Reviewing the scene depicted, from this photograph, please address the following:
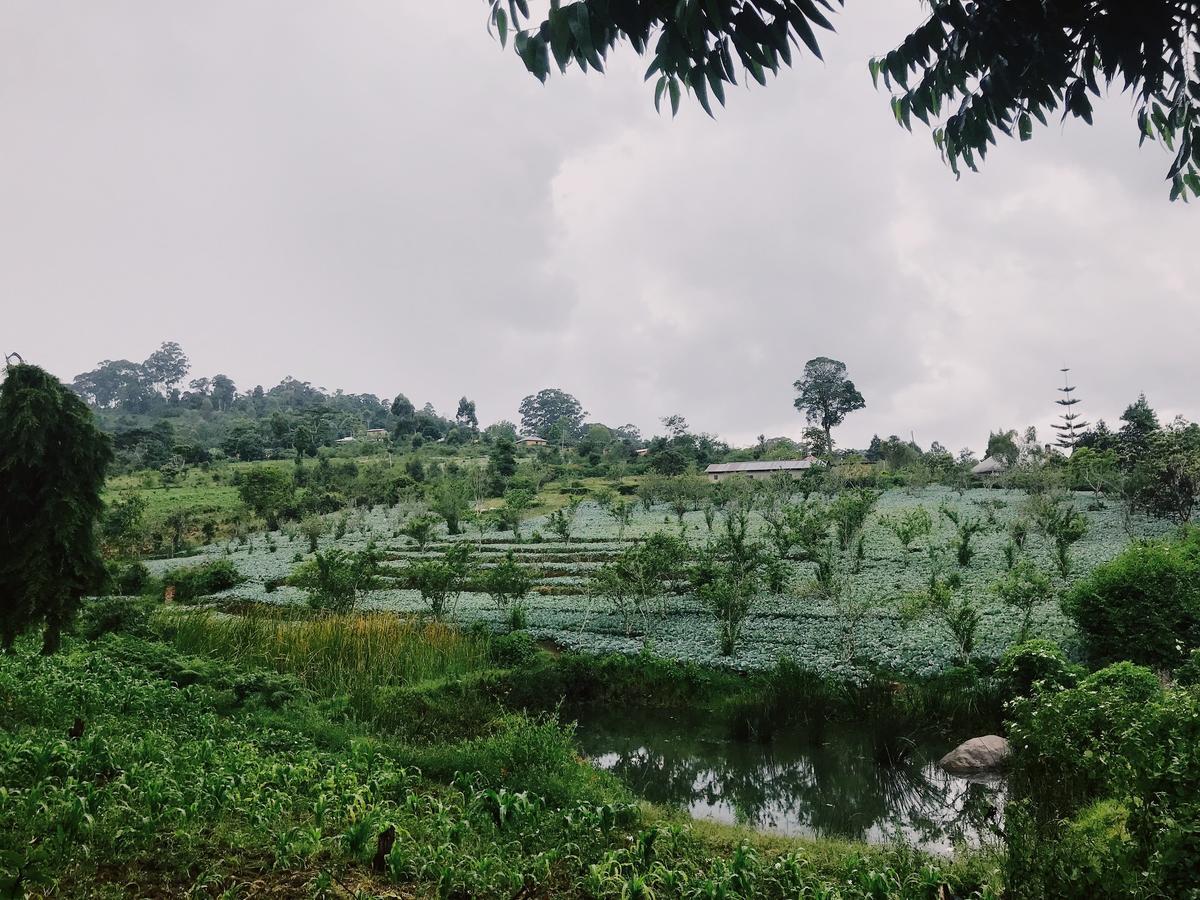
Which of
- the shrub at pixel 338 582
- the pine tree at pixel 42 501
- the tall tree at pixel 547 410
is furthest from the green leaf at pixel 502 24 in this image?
the tall tree at pixel 547 410

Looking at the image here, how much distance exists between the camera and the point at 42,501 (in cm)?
599

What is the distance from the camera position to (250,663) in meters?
11.6

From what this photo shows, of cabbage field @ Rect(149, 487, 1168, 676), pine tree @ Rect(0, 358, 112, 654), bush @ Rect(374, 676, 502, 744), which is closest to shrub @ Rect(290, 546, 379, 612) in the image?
cabbage field @ Rect(149, 487, 1168, 676)

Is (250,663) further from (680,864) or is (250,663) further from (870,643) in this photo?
(870,643)

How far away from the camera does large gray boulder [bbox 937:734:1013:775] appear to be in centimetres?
812

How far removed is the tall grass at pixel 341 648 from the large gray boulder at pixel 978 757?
7365 millimetres

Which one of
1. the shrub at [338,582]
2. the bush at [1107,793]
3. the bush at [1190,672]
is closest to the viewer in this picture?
the bush at [1107,793]

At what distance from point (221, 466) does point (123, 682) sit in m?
51.8

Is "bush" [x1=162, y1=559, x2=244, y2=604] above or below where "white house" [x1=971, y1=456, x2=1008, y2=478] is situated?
below

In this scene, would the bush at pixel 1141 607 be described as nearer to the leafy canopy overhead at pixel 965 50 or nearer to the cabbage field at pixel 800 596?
the cabbage field at pixel 800 596

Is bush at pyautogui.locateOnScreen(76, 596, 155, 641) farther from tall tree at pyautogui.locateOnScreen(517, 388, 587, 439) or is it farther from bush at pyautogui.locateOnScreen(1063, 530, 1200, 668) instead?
tall tree at pyautogui.locateOnScreen(517, 388, 587, 439)

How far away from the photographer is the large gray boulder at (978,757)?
8.12 m

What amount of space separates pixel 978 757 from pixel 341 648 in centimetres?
979

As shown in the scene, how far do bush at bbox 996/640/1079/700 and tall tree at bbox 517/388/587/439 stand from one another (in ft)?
315
